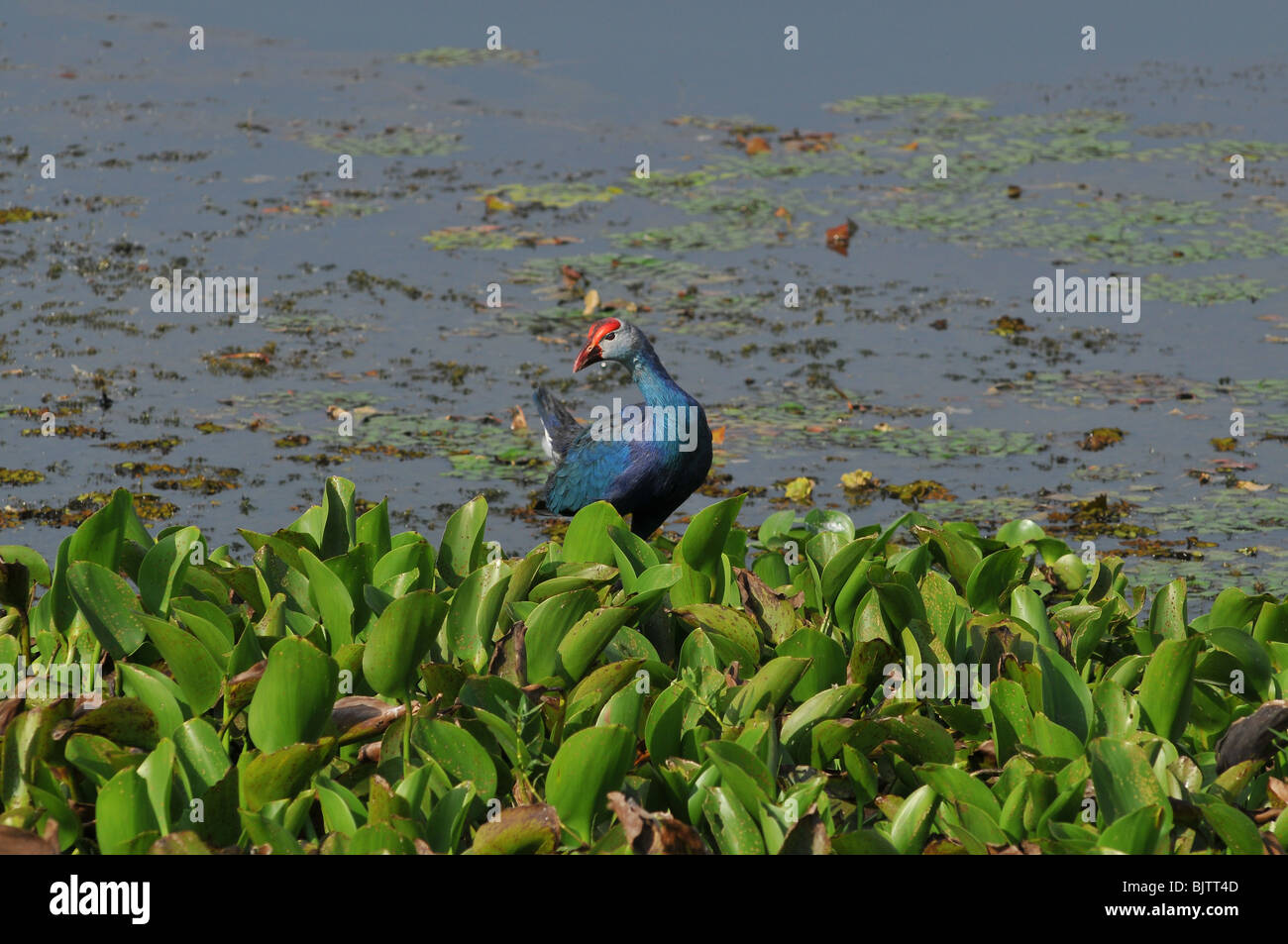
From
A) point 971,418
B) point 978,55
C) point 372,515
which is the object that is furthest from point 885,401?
point 978,55

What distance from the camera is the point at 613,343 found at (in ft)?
19.7

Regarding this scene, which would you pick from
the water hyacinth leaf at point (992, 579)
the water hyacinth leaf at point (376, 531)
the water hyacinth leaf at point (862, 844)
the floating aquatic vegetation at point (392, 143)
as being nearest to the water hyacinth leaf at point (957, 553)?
the water hyacinth leaf at point (992, 579)

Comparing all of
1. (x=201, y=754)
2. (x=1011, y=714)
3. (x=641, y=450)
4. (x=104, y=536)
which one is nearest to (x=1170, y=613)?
(x=1011, y=714)

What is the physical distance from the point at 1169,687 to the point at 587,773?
1.08 meters

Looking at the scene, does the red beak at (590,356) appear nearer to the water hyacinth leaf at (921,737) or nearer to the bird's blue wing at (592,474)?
the bird's blue wing at (592,474)

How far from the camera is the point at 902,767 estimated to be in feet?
8.86

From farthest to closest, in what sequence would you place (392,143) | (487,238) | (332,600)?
(392,143) < (487,238) < (332,600)

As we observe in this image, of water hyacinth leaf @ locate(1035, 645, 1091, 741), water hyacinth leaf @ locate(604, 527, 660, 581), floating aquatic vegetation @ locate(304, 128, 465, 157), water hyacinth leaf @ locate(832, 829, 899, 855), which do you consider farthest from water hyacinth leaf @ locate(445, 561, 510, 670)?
floating aquatic vegetation @ locate(304, 128, 465, 157)

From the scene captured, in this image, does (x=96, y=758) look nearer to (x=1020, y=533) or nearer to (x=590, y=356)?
(x=1020, y=533)

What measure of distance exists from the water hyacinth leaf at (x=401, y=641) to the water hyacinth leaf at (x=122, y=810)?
51 cm

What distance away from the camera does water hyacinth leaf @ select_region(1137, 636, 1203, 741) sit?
107 inches

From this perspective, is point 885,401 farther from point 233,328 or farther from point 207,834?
point 207,834

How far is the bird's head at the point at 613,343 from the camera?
593 cm

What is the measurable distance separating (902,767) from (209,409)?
652 centimetres
